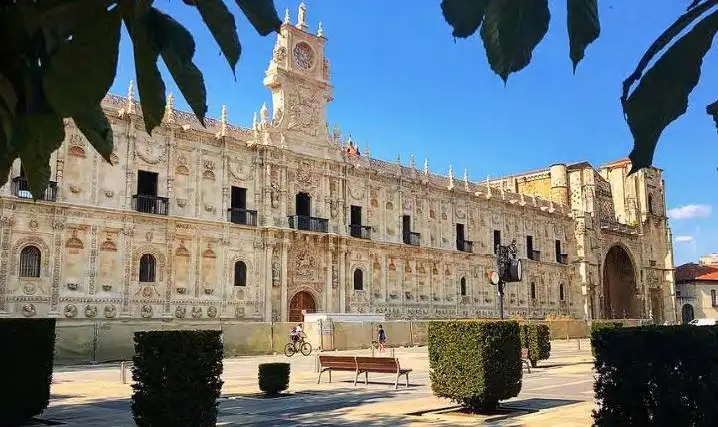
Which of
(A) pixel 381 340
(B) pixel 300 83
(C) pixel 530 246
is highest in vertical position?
(B) pixel 300 83

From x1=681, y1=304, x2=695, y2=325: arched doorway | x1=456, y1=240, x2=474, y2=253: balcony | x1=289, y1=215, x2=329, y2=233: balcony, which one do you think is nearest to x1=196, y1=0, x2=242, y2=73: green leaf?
x1=289, y1=215, x2=329, y2=233: balcony

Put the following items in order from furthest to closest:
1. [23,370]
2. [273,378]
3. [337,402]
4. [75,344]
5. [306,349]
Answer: [306,349] → [75,344] → [273,378] → [337,402] → [23,370]

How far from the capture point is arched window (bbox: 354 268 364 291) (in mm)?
34188

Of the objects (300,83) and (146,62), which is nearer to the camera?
(146,62)

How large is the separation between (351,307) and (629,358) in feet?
89.5

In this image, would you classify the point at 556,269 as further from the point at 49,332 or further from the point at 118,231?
the point at 49,332

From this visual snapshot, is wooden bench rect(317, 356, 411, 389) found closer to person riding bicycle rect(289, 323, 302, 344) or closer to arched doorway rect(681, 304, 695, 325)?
person riding bicycle rect(289, 323, 302, 344)

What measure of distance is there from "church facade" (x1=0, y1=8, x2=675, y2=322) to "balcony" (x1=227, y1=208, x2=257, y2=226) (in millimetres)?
57

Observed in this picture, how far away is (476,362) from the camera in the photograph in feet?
32.8

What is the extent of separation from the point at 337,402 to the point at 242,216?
19061mm

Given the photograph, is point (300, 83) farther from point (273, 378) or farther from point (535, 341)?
point (273, 378)

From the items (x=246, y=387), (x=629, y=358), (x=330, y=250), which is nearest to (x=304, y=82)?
(x=330, y=250)

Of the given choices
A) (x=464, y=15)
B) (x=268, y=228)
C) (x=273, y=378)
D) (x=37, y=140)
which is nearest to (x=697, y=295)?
(x=268, y=228)

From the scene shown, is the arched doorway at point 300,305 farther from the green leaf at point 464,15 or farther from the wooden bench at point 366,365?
the green leaf at point 464,15
